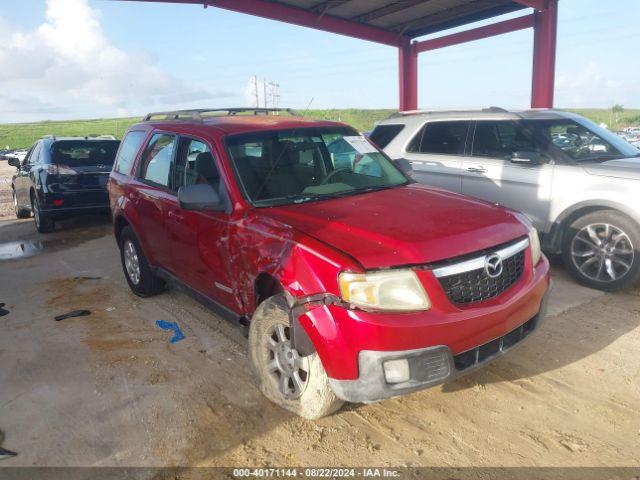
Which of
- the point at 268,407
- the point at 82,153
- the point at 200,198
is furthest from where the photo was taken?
the point at 82,153

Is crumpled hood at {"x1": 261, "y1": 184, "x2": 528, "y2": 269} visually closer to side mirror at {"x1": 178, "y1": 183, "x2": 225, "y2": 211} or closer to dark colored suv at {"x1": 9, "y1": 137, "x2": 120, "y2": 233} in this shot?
side mirror at {"x1": 178, "y1": 183, "x2": 225, "y2": 211}

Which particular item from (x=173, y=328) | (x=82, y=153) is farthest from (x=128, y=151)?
(x=82, y=153)

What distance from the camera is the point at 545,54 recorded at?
9562 mm

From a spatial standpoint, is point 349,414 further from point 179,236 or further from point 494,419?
point 179,236

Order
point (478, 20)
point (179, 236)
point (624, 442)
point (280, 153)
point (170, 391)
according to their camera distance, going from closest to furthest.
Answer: point (624, 442) → point (170, 391) → point (280, 153) → point (179, 236) → point (478, 20)

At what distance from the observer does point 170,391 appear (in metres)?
3.51

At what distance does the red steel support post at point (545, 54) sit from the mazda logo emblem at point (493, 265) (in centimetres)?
788

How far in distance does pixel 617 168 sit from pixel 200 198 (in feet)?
13.4

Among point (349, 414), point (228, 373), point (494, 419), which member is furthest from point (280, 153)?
point (494, 419)

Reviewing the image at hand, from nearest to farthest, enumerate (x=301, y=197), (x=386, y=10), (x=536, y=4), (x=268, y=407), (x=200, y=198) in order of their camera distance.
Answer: (x=268, y=407)
(x=200, y=198)
(x=301, y=197)
(x=536, y=4)
(x=386, y=10)

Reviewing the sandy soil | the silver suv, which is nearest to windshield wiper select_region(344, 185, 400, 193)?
the sandy soil

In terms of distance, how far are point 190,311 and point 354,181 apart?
7.02ft

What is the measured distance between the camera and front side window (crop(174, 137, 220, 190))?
387 centimetres

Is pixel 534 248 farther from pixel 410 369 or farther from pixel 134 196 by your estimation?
pixel 134 196
